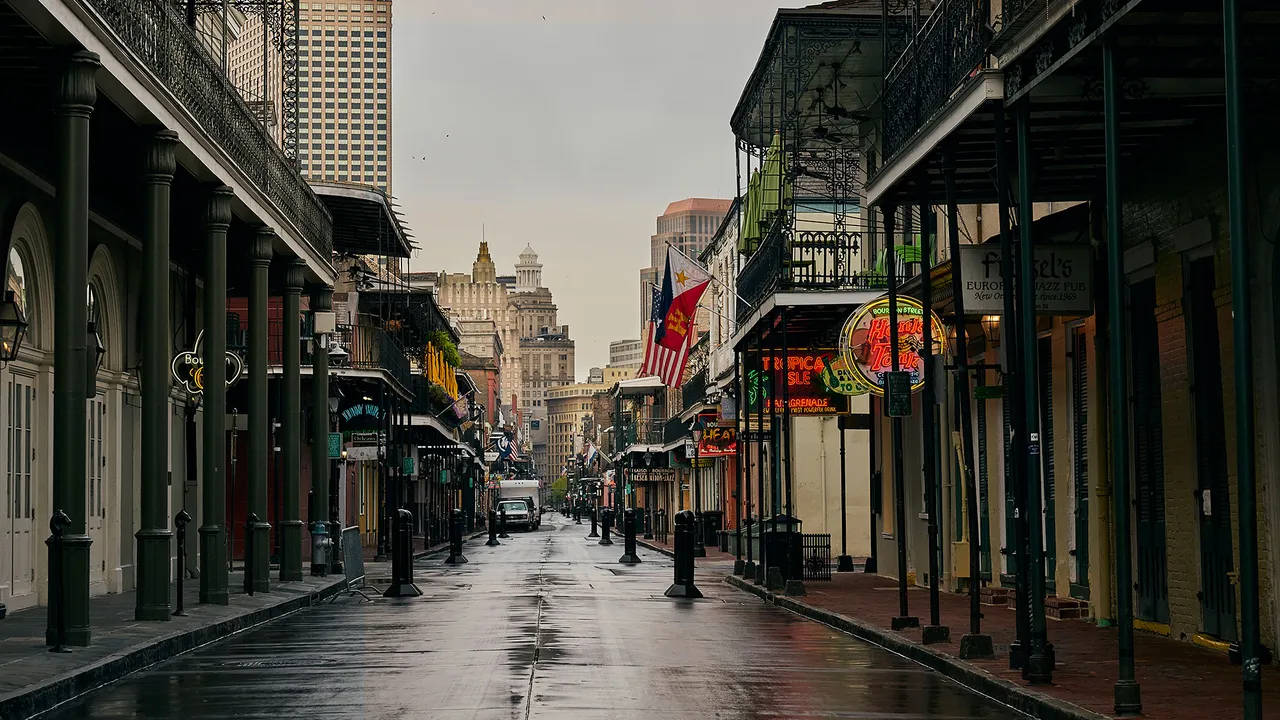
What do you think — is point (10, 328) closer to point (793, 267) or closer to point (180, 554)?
point (180, 554)

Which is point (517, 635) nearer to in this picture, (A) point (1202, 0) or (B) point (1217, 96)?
(B) point (1217, 96)

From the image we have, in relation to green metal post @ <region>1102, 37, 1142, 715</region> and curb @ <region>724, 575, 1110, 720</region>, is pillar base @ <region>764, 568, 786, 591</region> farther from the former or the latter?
green metal post @ <region>1102, 37, 1142, 715</region>

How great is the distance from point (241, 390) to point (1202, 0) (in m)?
32.5

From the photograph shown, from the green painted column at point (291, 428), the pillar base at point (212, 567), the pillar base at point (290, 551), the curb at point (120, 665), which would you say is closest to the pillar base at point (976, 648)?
the curb at point (120, 665)

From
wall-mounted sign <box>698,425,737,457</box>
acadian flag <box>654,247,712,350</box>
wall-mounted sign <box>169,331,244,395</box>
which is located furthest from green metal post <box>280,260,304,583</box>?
wall-mounted sign <box>698,425,737,457</box>

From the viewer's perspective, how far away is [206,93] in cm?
2084

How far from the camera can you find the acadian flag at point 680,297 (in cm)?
3278

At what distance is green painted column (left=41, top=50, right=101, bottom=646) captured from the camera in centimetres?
1506

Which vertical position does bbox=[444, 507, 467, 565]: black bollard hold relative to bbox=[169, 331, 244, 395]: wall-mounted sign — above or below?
below

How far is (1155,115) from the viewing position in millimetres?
15086

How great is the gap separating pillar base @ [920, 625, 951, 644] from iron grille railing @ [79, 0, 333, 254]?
9.55m

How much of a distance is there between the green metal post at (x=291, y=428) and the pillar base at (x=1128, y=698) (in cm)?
1944

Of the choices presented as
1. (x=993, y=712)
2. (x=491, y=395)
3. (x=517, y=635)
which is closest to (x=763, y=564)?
(x=517, y=635)

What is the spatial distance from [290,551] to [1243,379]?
853 inches
